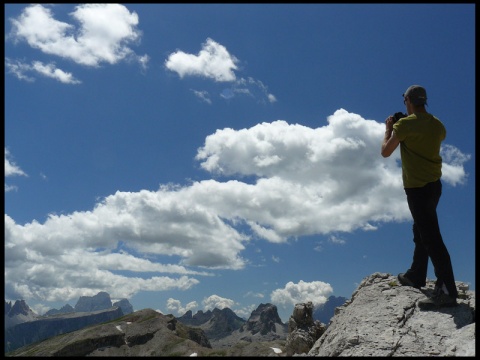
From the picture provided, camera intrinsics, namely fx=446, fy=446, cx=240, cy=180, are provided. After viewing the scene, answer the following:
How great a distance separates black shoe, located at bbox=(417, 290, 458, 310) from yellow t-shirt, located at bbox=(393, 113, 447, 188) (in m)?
3.10

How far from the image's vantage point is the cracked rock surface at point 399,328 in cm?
1041

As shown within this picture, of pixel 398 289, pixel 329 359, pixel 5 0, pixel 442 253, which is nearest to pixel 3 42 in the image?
pixel 5 0

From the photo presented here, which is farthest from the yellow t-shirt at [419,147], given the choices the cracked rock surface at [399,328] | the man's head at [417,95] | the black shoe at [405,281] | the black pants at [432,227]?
the black shoe at [405,281]

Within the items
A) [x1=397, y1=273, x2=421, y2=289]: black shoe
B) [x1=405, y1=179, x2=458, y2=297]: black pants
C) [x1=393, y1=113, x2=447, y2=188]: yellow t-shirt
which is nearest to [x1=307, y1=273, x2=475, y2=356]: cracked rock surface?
[x1=397, y1=273, x2=421, y2=289]: black shoe

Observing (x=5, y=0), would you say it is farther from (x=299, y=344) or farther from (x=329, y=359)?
(x=299, y=344)

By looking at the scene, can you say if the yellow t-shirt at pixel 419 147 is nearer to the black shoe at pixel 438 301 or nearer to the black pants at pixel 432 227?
the black pants at pixel 432 227

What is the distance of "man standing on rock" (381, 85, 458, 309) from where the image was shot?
11.9m

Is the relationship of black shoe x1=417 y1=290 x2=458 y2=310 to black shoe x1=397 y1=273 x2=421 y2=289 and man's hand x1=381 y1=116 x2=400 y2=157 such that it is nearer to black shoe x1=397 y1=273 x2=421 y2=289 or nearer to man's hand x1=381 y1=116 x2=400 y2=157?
black shoe x1=397 y1=273 x2=421 y2=289

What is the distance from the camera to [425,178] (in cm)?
1218

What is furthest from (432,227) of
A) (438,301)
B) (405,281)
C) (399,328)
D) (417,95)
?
(417,95)

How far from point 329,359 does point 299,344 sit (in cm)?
528

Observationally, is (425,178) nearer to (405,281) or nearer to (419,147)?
(419,147)

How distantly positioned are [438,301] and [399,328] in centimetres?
153

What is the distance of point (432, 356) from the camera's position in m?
9.83
